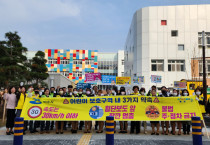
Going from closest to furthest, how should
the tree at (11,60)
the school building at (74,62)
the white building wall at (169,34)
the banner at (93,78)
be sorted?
the tree at (11,60), the banner at (93,78), the white building wall at (169,34), the school building at (74,62)

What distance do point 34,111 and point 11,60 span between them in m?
11.9

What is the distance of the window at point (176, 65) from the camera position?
27698 mm

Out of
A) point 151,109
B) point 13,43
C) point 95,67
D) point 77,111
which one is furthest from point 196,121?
point 95,67

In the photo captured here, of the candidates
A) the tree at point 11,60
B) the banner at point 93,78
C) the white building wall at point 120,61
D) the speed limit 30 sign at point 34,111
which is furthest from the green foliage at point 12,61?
the white building wall at point 120,61

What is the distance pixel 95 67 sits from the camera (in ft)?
219

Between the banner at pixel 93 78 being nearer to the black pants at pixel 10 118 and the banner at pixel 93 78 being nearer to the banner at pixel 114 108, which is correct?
the banner at pixel 114 108

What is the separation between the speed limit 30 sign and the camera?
7.51 meters

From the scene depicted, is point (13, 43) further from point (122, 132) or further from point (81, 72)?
point (81, 72)

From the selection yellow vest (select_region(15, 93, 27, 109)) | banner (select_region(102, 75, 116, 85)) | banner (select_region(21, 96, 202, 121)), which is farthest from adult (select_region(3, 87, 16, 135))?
banner (select_region(102, 75, 116, 85))

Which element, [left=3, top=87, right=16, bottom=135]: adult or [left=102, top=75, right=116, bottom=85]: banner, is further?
[left=102, top=75, right=116, bottom=85]: banner

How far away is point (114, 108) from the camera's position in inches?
299

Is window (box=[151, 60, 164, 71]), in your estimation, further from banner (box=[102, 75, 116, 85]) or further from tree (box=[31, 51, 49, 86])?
tree (box=[31, 51, 49, 86])

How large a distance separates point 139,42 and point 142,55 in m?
2.08

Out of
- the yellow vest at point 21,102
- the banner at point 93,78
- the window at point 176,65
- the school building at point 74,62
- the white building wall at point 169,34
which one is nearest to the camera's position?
the yellow vest at point 21,102
